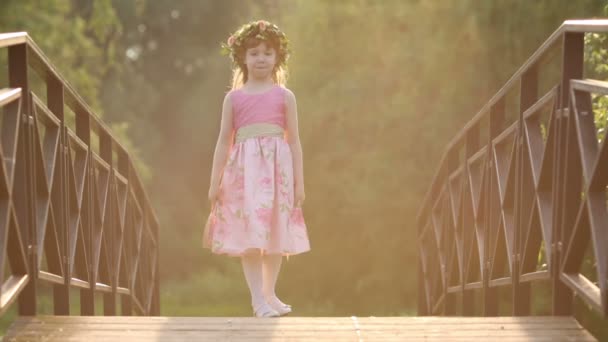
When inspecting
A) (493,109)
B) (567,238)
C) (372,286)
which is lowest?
(372,286)

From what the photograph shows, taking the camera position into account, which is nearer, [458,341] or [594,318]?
[458,341]

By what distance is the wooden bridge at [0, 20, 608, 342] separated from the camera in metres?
4.48

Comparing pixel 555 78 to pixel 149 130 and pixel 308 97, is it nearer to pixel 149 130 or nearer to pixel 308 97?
pixel 308 97

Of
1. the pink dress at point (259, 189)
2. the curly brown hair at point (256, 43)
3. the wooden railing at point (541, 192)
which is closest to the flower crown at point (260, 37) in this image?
the curly brown hair at point (256, 43)

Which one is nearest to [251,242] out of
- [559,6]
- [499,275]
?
[499,275]

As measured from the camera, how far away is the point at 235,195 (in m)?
6.06

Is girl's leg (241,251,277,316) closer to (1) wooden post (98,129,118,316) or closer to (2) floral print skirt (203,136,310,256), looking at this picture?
(2) floral print skirt (203,136,310,256)

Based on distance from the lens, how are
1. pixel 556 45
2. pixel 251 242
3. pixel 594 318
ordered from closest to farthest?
1. pixel 556 45
2. pixel 251 242
3. pixel 594 318

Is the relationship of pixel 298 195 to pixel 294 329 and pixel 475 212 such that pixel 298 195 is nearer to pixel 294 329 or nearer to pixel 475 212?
pixel 475 212

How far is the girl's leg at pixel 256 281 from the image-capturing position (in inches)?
230

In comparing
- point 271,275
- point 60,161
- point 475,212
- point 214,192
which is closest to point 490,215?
point 475,212

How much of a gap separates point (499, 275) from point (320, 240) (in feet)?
39.0

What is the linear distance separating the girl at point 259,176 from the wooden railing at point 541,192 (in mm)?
1074

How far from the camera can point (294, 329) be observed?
15.4 feet
